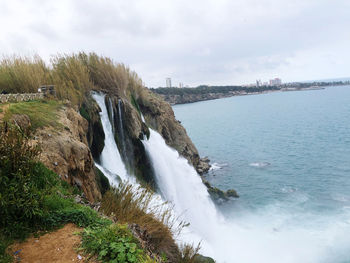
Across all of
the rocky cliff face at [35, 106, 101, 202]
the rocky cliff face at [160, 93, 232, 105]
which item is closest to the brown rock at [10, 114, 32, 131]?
the rocky cliff face at [35, 106, 101, 202]

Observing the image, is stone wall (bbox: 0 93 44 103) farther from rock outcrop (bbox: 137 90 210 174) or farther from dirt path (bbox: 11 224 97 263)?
rock outcrop (bbox: 137 90 210 174)

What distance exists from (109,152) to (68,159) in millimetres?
5336

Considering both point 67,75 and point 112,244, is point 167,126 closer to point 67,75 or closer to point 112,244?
point 67,75

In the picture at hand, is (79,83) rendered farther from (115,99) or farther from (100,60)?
(100,60)

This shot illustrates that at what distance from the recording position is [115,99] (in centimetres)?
1567

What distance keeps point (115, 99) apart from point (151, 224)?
35.3 ft

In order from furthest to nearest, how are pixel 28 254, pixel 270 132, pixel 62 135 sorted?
pixel 270 132, pixel 62 135, pixel 28 254

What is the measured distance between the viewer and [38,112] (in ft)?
29.0

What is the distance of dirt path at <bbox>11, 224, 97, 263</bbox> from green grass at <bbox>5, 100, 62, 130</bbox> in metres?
Answer: 4.29

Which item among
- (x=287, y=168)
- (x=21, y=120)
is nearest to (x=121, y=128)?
(x=21, y=120)

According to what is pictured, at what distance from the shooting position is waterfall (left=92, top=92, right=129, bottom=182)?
12279mm

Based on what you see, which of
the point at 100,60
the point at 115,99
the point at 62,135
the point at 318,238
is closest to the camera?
the point at 62,135

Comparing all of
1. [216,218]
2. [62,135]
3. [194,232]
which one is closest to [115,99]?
[62,135]

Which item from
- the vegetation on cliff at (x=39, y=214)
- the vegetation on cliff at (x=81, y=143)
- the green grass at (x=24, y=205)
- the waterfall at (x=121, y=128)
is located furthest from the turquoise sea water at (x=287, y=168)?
the green grass at (x=24, y=205)
